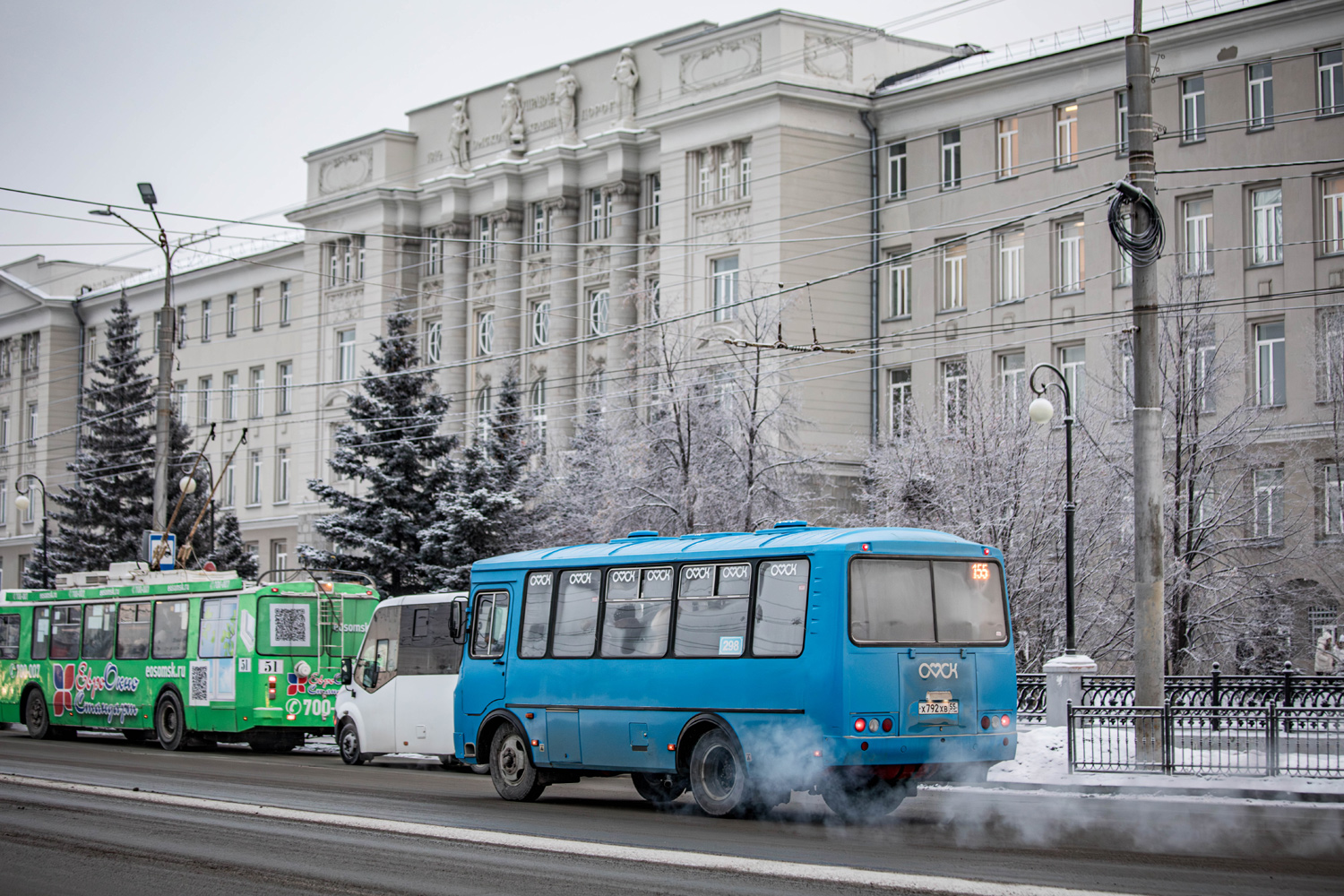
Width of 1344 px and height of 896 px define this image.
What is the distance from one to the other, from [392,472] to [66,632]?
15.1m

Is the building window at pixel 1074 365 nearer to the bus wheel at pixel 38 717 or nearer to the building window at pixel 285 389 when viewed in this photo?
the bus wheel at pixel 38 717

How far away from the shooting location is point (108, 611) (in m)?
31.5

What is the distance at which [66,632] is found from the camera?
107ft

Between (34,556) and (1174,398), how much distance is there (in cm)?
4607

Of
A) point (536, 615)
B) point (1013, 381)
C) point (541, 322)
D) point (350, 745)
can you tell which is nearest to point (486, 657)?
point (536, 615)

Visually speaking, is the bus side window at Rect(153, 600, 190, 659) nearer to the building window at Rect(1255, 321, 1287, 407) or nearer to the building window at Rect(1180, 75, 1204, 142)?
the building window at Rect(1255, 321, 1287, 407)

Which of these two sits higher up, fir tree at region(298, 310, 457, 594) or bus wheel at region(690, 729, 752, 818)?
fir tree at region(298, 310, 457, 594)

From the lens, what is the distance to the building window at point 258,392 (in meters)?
73.3

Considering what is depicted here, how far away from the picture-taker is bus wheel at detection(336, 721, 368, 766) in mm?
25422

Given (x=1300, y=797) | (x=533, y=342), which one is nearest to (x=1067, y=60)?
(x=533, y=342)

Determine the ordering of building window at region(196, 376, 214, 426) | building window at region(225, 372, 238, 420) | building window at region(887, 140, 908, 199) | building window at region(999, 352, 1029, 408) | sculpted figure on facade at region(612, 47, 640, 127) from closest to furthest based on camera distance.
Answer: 1. building window at region(999, 352, 1029, 408)
2. building window at region(887, 140, 908, 199)
3. sculpted figure on facade at region(612, 47, 640, 127)
4. building window at region(225, 372, 238, 420)
5. building window at region(196, 376, 214, 426)

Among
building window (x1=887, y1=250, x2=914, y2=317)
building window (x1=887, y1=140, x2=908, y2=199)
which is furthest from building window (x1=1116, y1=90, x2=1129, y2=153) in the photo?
building window (x1=887, y1=250, x2=914, y2=317)

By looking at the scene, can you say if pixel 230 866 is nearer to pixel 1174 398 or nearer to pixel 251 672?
pixel 251 672

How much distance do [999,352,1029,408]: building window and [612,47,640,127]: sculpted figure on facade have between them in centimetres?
1725
